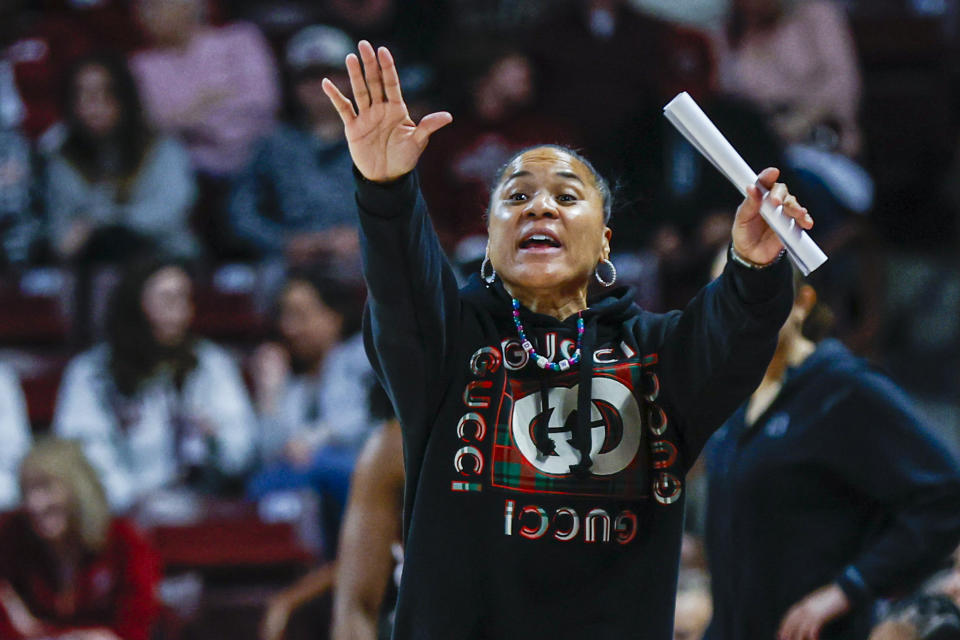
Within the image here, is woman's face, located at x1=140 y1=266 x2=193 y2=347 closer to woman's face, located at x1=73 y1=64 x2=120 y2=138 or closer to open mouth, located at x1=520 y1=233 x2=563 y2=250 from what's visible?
woman's face, located at x1=73 y1=64 x2=120 y2=138

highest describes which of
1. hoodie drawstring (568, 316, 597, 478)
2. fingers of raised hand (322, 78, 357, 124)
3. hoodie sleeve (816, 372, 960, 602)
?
fingers of raised hand (322, 78, 357, 124)

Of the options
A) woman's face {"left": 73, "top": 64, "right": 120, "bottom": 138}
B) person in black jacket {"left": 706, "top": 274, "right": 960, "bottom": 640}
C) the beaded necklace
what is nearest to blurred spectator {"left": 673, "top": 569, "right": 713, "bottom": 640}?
person in black jacket {"left": 706, "top": 274, "right": 960, "bottom": 640}

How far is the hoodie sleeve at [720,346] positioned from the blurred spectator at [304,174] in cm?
399

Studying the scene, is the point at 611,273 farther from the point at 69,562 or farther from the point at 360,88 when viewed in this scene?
the point at 69,562

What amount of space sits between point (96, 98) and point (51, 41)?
101 centimetres

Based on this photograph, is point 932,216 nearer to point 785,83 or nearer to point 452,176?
point 785,83

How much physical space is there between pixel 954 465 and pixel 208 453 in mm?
2951

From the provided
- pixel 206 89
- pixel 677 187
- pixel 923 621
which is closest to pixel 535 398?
pixel 923 621

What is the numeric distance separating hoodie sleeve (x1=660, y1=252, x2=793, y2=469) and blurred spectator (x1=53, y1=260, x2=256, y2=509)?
321 cm

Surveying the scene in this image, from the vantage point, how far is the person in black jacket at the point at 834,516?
2988 mm

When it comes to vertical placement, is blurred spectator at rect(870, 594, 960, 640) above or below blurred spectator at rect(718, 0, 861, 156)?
below

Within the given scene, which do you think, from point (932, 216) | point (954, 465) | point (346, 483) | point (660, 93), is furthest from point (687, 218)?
point (954, 465)

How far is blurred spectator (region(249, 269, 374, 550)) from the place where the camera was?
4.74 m

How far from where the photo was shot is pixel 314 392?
Result: 5266mm
